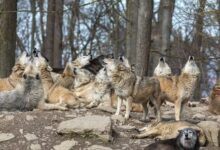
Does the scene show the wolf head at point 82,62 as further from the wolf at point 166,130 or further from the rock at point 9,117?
the wolf at point 166,130

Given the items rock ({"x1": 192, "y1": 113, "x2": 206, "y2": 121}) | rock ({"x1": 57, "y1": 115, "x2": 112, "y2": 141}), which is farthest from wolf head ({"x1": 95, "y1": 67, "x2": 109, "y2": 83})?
rock ({"x1": 57, "y1": 115, "x2": 112, "y2": 141})

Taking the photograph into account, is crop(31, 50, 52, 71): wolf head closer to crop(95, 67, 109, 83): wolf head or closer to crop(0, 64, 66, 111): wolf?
crop(0, 64, 66, 111): wolf

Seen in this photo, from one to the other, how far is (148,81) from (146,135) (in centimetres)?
140

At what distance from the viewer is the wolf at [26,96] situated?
1152 cm

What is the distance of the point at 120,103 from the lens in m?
11.0

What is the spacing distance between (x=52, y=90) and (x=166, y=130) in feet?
12.0

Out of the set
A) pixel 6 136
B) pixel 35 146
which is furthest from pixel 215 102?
pixel 6 136

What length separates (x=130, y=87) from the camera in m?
10.7

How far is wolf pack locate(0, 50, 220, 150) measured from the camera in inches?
383

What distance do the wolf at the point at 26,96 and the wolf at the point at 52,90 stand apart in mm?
495

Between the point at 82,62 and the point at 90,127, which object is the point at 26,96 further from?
the point at 82,62

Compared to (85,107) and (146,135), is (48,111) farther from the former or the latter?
(146,135)

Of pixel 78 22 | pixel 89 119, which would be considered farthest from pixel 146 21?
pixel 78 22

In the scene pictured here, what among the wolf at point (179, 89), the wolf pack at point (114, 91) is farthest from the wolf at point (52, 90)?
the wolf at point (179, 89)
